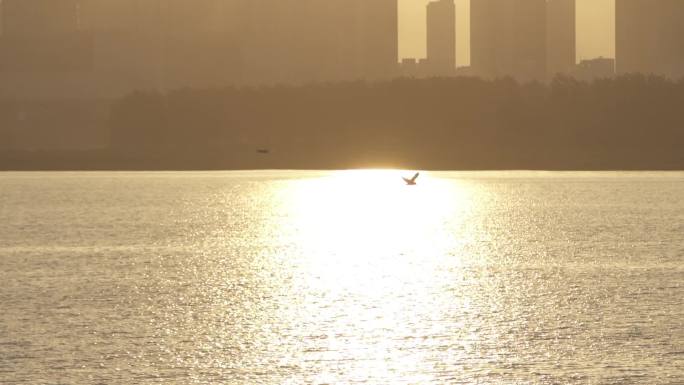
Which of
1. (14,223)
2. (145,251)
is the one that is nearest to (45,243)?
(145,251)

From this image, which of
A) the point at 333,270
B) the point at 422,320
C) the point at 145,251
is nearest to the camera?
the point at 422,320

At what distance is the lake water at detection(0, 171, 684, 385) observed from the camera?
86.2 feet

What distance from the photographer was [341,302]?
38438 millimetres

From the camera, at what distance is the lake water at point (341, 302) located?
2628 centimetres

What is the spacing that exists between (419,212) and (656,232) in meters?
40.0

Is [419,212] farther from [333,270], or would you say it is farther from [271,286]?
[271,286]

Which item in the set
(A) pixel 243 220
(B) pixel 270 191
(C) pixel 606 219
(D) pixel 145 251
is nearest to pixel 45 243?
→ (D) pixel 145 251

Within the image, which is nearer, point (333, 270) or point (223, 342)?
point (223, 342)

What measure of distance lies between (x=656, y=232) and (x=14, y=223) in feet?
145

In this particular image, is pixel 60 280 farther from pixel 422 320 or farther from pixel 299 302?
pixel 422 320

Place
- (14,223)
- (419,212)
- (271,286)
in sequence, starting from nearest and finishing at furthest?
(271,286) → (14,223) → (419,212)

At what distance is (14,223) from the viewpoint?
86.9m

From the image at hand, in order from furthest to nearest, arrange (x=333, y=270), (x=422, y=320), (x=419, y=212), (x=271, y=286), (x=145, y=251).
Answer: (x=419, y=212), (x=145, y=251), (x=333, y=270), (x=271, y=286), (x=422, y=320)

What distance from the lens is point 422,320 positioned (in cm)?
3406
